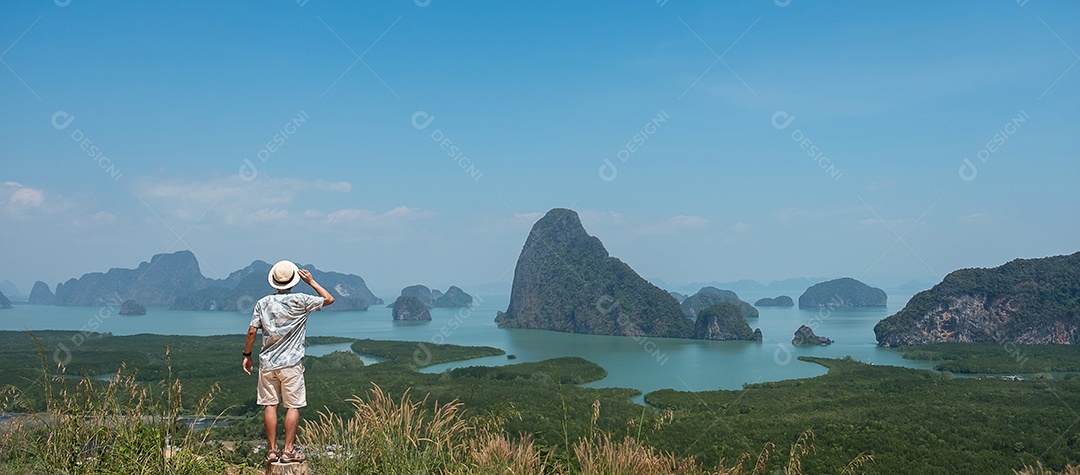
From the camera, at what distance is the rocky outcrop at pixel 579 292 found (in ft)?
250

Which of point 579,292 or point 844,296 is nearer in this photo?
point 579,292

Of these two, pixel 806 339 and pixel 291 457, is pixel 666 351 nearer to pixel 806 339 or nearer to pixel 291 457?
pixel 806 339

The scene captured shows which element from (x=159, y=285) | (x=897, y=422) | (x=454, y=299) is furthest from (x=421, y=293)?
(x=897, y=422)

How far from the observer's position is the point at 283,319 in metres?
3.97

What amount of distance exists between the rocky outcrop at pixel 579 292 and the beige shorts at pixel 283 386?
7144 centimetres

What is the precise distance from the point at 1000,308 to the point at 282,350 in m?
71.1

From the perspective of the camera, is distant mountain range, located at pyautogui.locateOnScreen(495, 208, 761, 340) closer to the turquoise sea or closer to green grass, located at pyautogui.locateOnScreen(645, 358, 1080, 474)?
the turquoise sea

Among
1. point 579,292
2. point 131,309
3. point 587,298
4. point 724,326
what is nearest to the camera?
point 724,326

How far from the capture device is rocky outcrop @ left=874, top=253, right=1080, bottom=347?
57688 mm

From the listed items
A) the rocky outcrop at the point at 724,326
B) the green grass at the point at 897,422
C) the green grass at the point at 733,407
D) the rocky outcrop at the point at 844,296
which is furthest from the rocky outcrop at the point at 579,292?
the rocky outcrop at the point at 844,296

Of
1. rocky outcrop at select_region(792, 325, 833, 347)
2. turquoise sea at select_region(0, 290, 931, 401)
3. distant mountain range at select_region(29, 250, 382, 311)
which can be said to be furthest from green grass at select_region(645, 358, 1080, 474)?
distant mountain range at select_region(29, 250, 382, 311)

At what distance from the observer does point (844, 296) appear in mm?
143875

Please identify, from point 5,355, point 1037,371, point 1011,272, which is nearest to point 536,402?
point 1037,371

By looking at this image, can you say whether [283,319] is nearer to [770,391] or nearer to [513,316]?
[770,391]
